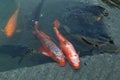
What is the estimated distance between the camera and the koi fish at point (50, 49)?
5.93 m

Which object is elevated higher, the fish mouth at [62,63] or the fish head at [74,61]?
the fish head at [74,61]

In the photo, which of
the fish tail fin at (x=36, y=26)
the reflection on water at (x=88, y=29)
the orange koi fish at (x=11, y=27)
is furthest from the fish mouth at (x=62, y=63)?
the orange koi fish at (x=11, y=27)

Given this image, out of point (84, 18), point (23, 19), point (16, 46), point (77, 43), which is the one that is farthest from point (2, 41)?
point (84, 18)

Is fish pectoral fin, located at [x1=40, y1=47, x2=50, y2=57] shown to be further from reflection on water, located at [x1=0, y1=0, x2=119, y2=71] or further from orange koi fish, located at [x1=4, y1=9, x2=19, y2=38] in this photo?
orange koi fish, located at [x1=4, y1=9, x2=19, y2=38]

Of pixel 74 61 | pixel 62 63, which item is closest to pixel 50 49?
pixel 62 63

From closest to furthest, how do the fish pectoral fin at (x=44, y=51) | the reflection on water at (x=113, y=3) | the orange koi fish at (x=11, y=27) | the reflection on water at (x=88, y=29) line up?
the fish pectoral fin at (x=44, y=51) → the reflection on water at (x=88, y=29) → the orange koi fish at (x=11, y=27) → the reflection on water at (x=113, y=3)

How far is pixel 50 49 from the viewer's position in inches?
237

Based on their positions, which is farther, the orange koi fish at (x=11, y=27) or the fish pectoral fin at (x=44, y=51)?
the orange koi fish at (x=11, y=27)

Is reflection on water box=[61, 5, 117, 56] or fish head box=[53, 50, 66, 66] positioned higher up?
fish head box=[53, 50, 66, 66]

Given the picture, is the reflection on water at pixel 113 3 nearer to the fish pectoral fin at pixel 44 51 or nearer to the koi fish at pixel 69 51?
the koi fish at pixel 69 51

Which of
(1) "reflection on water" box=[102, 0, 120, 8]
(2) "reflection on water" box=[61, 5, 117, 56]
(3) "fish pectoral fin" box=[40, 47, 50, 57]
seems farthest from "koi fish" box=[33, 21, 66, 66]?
(1) "reflection on water" box=[102, 0, 120, 8]

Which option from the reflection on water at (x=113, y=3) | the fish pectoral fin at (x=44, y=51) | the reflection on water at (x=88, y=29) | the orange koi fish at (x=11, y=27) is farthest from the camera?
the reflection on water at (x=113, y=3)

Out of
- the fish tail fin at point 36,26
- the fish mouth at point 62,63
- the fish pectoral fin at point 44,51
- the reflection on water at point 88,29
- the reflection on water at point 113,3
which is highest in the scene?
the fish tail fin at point 36,26

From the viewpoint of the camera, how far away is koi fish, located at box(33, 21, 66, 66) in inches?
234
